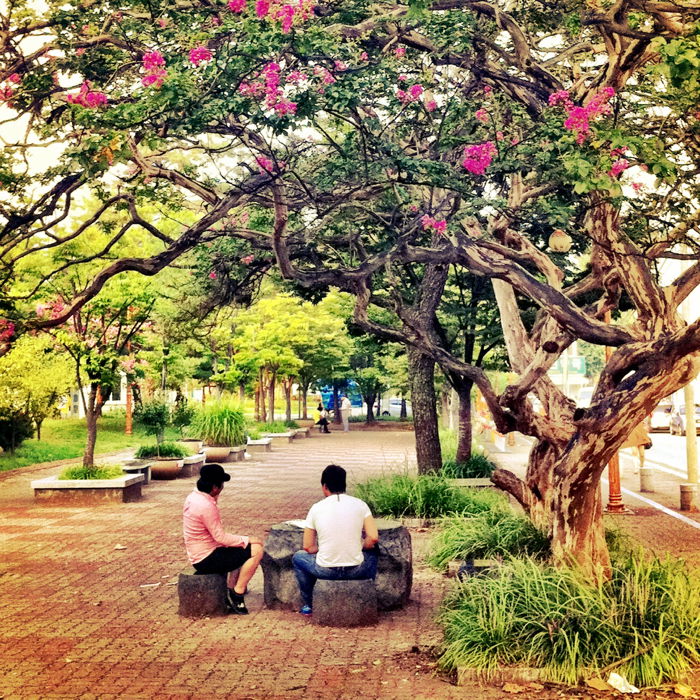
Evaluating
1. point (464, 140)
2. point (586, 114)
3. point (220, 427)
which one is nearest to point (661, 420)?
point (220, 427)

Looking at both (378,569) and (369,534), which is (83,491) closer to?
(378,569)

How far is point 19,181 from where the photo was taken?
11945mm

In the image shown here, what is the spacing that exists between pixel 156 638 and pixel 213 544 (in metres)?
1.04

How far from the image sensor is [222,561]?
8531 mm

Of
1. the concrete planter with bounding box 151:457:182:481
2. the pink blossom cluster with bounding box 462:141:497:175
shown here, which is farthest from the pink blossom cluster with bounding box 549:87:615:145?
the concrete planter with bounding box 151:457:182:481

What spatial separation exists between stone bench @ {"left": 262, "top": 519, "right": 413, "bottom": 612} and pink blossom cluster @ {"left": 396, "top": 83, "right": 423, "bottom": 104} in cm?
445

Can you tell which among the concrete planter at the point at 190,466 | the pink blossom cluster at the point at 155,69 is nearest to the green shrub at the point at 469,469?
the concrete planter at the point at 190,466

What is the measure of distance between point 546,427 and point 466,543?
1654mm

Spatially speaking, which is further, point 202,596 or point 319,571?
point 202,596

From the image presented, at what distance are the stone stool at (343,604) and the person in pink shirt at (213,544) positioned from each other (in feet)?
2.93

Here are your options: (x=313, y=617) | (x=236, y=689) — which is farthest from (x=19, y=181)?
(x=236, y=689)

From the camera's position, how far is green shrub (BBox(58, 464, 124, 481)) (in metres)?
17.9

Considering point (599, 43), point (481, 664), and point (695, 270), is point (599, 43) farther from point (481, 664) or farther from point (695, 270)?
point (481, 664)

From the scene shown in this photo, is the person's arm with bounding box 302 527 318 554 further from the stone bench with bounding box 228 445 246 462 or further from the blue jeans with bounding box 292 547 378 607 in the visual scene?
the stone bench with bounding box 228 445 246 462
